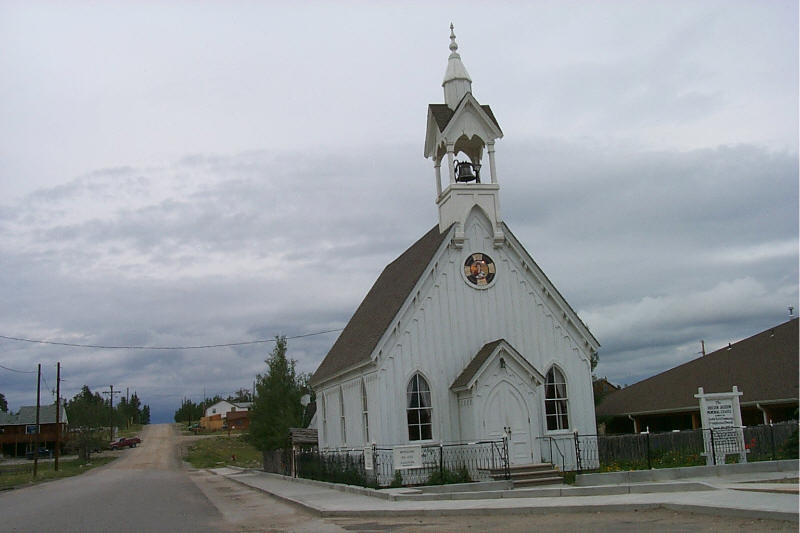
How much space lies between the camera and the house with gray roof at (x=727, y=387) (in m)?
30.2

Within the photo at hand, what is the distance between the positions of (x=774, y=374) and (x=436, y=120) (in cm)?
1696

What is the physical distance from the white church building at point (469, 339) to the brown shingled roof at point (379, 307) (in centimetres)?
16

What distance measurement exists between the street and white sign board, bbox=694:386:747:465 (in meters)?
8.68

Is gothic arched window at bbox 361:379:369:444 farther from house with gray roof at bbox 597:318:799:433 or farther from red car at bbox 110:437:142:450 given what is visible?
red car at bbox 110:437:142:450

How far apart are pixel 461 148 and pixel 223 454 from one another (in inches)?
2137

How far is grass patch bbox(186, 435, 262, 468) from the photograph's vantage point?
6144 centimetres

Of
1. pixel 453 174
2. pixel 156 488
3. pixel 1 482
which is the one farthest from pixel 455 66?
pixel 1 482

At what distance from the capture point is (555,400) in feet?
83.7

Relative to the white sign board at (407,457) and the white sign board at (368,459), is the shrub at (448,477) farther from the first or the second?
the white sign board at (368,459)

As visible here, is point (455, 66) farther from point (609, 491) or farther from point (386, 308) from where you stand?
point (609, 491)

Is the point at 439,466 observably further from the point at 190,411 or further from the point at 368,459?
the point at 190,411

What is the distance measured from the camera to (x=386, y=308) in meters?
27.1

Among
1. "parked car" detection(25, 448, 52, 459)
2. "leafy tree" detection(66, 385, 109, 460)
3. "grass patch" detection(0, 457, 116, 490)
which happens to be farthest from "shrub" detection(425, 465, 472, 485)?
"parked car" detection(25, 448, 52, 459)

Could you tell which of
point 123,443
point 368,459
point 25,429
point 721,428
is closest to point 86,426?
point 123,443
